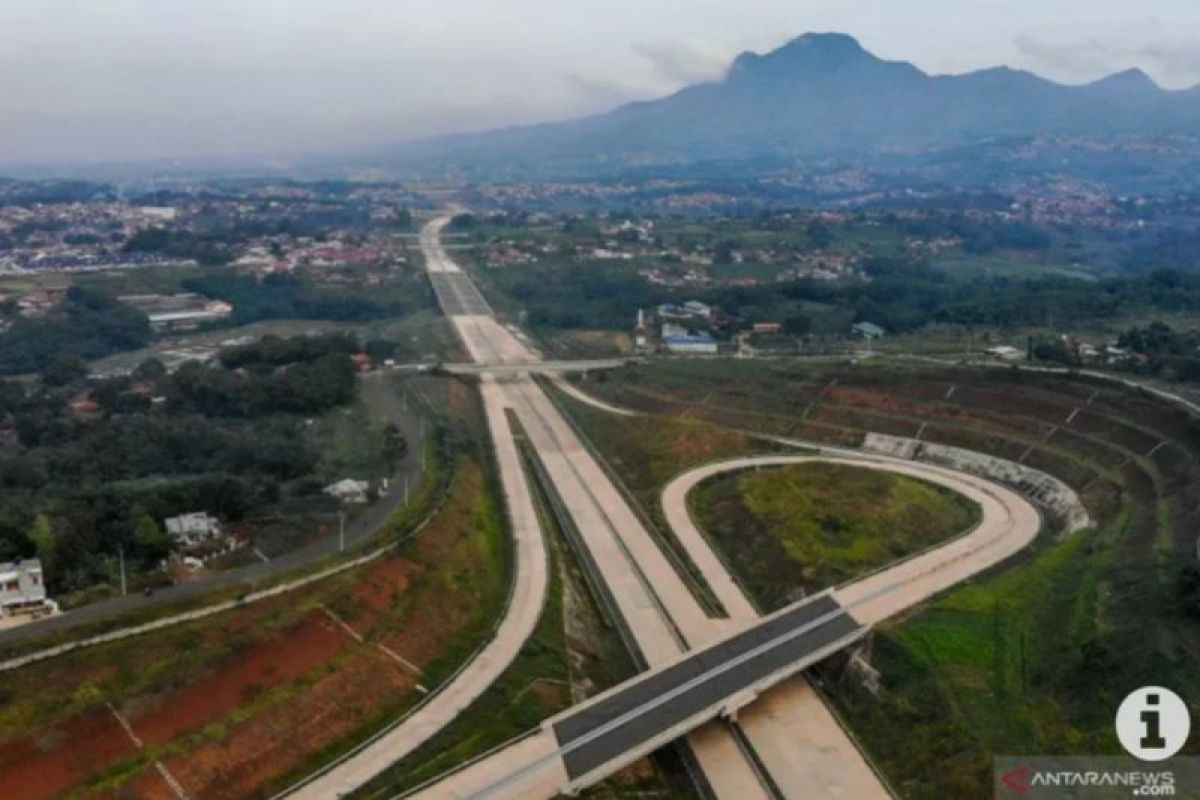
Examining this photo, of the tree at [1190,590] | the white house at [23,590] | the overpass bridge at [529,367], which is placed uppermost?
the tree at [1190,590]

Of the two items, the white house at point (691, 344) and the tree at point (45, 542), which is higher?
the tree at point (45, 542)

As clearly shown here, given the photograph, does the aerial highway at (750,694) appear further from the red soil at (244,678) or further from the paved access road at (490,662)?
the red soil at (244,678)

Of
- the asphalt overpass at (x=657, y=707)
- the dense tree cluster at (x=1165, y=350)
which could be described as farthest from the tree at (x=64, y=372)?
the dense tree cluster at (x=1165, y=350)

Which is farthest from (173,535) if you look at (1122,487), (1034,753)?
(1122,487)

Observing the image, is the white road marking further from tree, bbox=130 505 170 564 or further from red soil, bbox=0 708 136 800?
tree, bbox=130 505 170 564

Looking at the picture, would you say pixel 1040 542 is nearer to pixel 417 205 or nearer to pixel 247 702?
pixel 247 702
